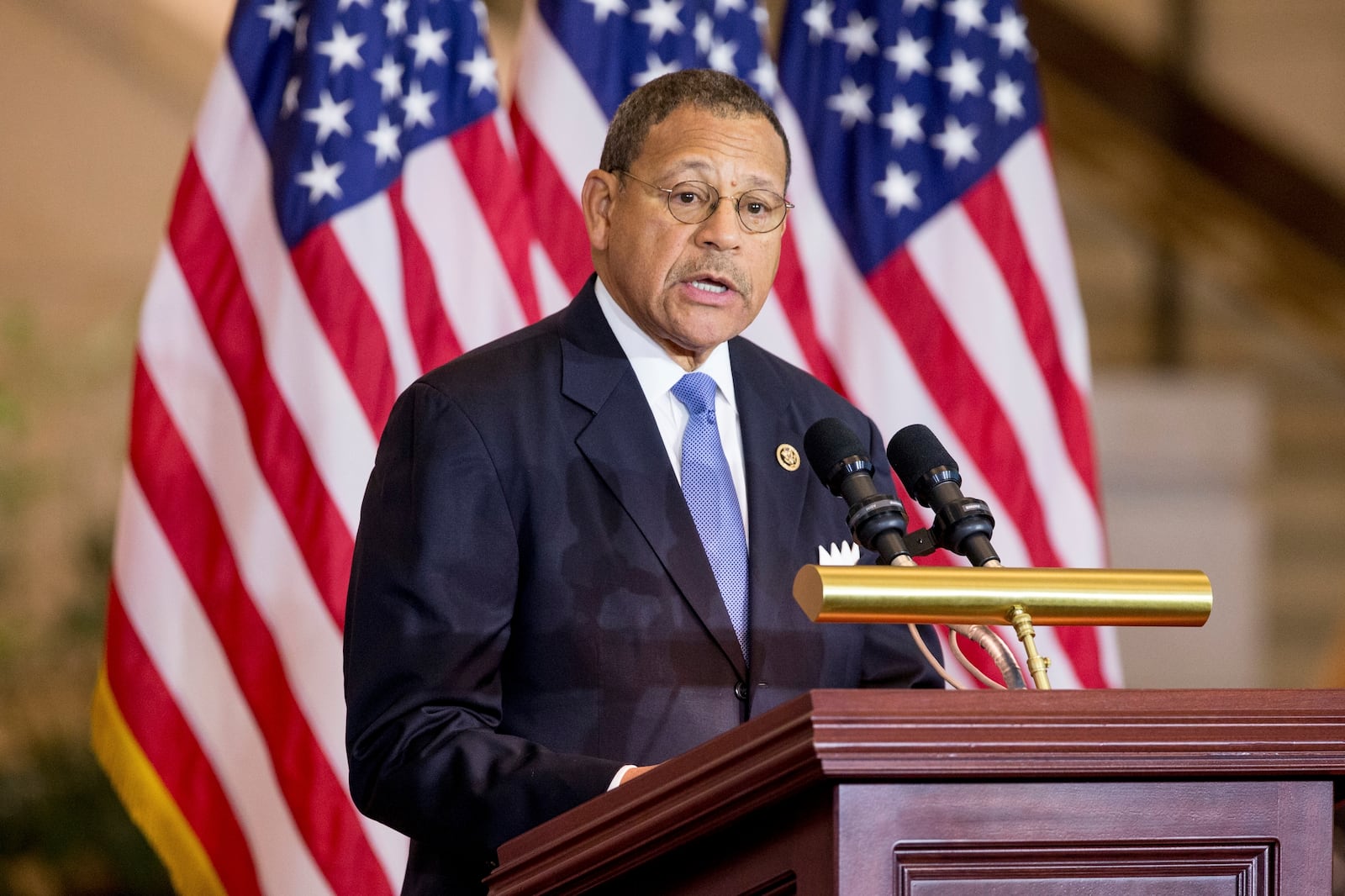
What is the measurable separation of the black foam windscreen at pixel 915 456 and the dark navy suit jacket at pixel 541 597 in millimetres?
413

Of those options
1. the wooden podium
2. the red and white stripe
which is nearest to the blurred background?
the red and white stripe

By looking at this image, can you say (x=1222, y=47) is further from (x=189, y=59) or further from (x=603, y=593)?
(x=603, y=593)

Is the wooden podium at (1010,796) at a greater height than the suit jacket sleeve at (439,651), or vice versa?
the suit jacket sleeve at (439,651)

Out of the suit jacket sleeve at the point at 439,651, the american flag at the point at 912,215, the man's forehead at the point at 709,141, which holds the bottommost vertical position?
the suit jacket sleeve at the point at 439,651

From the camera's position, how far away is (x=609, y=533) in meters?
1.94

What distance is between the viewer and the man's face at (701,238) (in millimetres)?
2074

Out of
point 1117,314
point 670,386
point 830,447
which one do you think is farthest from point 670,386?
point 1117,314

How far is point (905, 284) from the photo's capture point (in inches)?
138

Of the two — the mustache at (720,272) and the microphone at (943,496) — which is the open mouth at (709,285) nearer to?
the mustache at (720,272)

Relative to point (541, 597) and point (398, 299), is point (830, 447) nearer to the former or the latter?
point (541, 597)

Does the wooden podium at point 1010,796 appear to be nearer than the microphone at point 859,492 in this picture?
Yes

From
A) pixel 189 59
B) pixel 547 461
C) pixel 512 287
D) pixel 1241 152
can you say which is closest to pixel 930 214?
pixel 512 287

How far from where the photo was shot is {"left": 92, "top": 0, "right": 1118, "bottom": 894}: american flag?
312 centimetres

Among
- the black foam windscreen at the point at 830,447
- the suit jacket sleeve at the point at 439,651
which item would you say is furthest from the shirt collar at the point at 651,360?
the black foam windscreen at the point at 830,447
